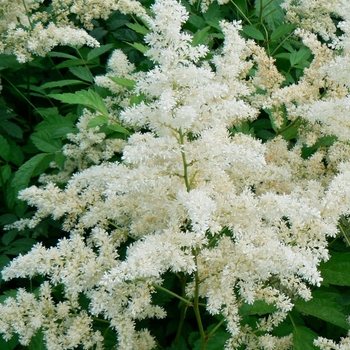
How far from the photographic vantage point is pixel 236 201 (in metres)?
2.27

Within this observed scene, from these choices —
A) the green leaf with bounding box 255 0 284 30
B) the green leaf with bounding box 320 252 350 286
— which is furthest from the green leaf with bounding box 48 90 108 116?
the green leaf with bounding box 255 0 284 30

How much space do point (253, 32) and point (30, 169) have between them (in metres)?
1.83

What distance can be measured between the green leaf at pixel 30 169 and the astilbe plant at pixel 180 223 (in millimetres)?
781

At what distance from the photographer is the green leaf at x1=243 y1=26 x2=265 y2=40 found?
383 cm

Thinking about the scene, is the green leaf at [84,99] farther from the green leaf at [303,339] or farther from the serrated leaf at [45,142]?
the green leaf at [303,339]

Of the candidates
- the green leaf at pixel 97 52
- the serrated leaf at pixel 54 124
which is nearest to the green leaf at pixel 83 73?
the green leaf at pixel 97 52

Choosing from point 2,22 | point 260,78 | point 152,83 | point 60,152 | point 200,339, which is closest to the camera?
point 152,83

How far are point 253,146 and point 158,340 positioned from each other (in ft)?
3.85

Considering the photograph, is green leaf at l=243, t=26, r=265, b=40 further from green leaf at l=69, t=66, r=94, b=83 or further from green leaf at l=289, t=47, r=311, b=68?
green leaf at l=69, t=66, r=94, b=83

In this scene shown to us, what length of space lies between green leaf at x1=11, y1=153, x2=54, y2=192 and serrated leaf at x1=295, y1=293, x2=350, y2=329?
1.79 m

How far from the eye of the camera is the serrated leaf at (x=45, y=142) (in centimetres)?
346

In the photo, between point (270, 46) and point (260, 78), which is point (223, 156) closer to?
point (260, 78)

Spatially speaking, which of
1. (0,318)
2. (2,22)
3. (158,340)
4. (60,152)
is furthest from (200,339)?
(2,22)

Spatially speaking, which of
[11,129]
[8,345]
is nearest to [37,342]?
[8,345]
